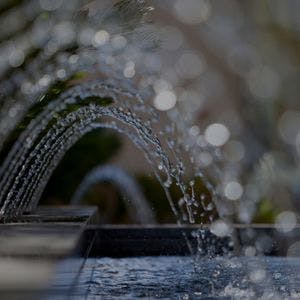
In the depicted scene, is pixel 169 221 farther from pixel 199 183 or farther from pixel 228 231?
pixel 228 231

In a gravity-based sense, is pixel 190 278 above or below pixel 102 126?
below

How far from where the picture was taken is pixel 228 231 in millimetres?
5930

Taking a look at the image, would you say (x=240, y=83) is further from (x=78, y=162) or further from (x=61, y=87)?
(x=61, y=87)

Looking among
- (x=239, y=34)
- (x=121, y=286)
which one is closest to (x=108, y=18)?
(x=121, y=286)

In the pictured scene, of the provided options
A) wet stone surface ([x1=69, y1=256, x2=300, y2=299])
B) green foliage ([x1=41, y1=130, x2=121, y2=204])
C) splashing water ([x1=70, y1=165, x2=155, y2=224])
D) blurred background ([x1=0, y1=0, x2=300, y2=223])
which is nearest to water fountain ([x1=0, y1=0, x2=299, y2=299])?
wet stone surface ([x1=69, y1=256, x2=300, y2=299])

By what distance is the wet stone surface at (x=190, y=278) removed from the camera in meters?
4.12

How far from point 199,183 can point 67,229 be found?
19.7ft

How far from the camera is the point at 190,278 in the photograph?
4.68m

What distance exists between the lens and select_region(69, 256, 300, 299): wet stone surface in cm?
412

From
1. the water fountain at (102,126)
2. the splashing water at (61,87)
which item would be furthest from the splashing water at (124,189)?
the splashing water at (61,87)

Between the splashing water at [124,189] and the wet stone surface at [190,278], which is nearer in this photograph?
the wet stone surface at [190,278]

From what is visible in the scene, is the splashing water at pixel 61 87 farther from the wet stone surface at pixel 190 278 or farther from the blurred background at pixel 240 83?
the blurred background at pixel 240 83

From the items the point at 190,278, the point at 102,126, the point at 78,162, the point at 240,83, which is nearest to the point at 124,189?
the point at 78,162

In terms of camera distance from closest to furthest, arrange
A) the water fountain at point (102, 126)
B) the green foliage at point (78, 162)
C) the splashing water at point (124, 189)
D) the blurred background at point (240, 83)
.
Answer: the water fountain at point (102, 126) < the splashing water at point (124, 189) < the green foliage at point (78, 162) < the blurred background at point (240, 83)
